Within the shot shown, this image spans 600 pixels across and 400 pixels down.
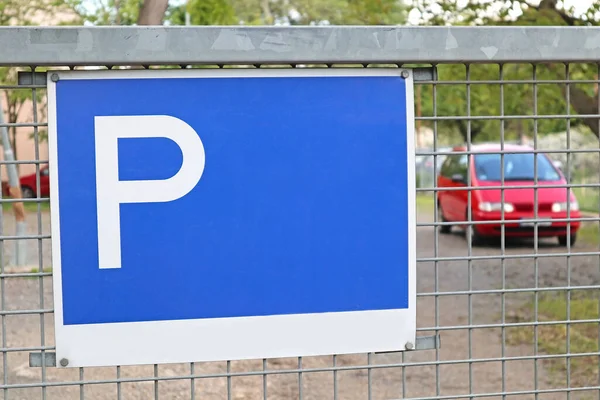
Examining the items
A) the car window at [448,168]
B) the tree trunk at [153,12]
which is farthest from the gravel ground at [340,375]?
the car window at [448,168]

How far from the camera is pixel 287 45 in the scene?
219cm

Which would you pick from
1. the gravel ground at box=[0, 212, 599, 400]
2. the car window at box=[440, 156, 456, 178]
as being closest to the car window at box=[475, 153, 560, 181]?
the car window at box=[440, 156, 456, 178]

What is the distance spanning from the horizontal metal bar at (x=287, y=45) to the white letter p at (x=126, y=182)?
15 cm

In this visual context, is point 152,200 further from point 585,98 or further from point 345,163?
point 585,98

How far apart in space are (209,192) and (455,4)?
8.22 m

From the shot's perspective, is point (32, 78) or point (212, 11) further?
point (212, 11)

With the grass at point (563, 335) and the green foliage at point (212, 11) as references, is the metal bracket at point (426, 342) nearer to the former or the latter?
the grass at point (563, 335)

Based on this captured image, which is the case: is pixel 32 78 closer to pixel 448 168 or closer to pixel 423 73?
pixel 423 73

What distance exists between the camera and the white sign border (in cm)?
218

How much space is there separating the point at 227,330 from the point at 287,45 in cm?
74

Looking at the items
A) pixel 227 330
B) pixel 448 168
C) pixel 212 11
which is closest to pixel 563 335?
pixel 212 11

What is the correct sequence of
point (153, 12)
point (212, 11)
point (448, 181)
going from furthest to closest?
point (448, 181) < point (212, 11) < point (153, 12)

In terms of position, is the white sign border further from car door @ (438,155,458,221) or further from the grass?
car door @ (438,155,458,221)

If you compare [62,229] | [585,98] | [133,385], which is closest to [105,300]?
[62,229]
